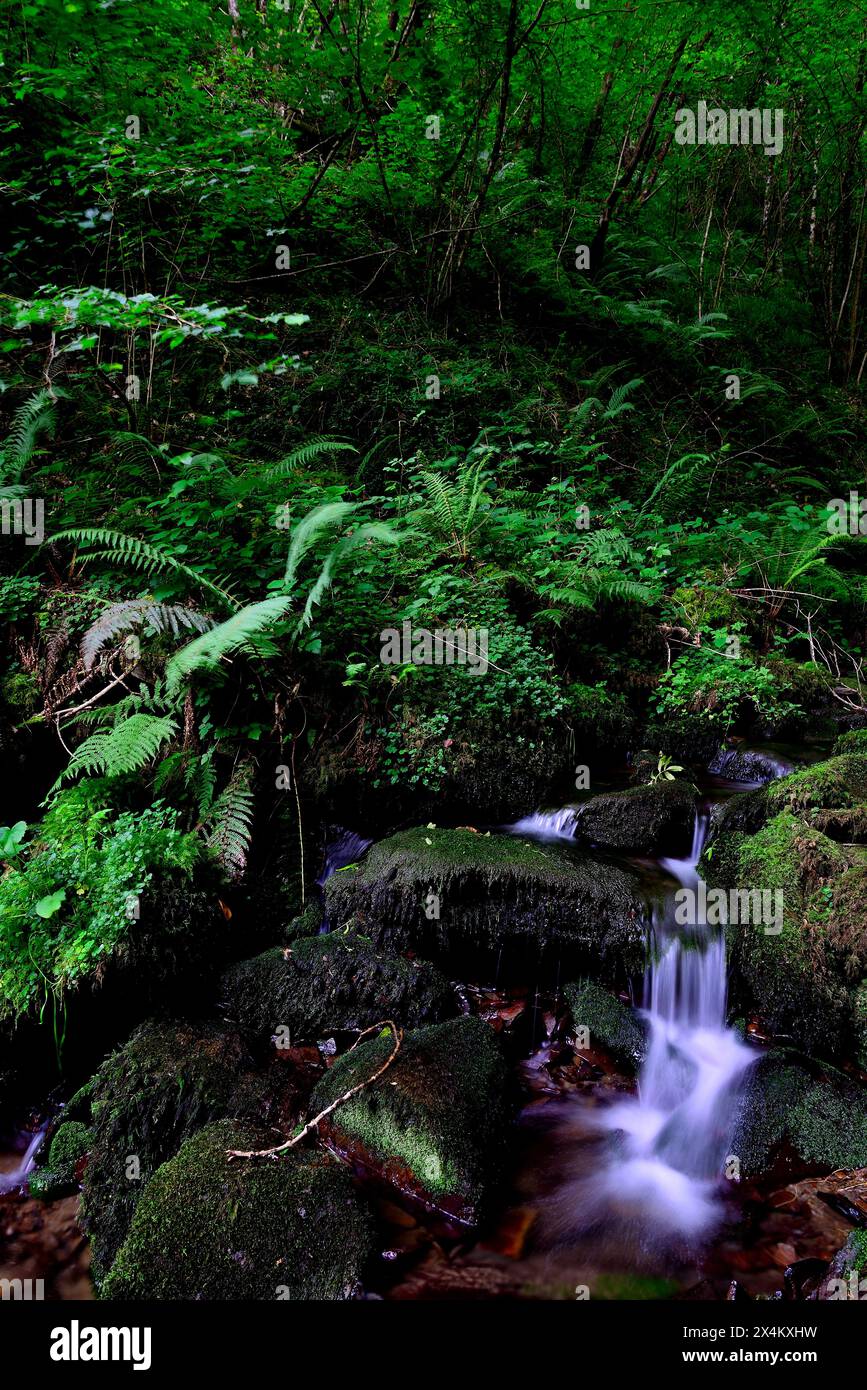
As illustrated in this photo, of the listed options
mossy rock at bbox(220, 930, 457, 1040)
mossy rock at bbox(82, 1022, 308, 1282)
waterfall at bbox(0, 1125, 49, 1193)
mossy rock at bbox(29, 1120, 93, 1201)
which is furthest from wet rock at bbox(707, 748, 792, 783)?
waterfall at bbox(0, 1125, 49, 1193)

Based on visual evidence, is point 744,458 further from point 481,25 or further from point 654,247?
point 481,25

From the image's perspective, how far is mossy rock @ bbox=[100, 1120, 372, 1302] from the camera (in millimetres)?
2471

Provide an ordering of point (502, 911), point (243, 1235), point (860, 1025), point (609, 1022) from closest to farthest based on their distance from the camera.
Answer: point (243, 1235) < point (860, 1025) < point (609, 1022) < point (502, 911)

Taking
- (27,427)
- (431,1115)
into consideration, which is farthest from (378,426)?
(431,1115)

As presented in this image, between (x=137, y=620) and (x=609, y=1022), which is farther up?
(x=137, y=620)

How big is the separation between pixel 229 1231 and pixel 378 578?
4568 mm

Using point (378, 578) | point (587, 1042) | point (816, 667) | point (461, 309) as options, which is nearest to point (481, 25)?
point (461, 309)

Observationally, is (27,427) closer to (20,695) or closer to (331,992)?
(20,695)

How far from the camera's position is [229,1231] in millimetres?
2562

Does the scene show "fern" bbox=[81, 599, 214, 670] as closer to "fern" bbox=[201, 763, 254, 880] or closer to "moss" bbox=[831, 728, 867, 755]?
"fern" bbox=[201, 763, 254, 880]

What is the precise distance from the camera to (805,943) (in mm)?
3596

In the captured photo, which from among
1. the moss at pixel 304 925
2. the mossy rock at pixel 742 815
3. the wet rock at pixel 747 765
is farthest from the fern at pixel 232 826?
the wet rock at pixel 747 765

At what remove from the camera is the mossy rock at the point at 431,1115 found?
2.92m

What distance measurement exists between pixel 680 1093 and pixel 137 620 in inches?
167
